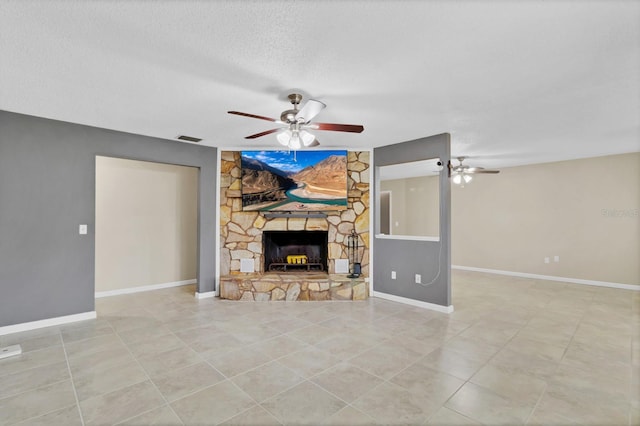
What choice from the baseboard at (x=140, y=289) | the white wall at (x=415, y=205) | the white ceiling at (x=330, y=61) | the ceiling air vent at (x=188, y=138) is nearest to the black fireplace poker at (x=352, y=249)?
the white ceiling at (x=330, y=61)

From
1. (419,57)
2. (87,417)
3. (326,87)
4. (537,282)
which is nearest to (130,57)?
(326,87)

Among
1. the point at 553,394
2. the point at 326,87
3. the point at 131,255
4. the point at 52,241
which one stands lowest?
the point at 553,394

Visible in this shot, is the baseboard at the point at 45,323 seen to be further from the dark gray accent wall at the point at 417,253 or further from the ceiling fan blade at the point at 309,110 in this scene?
the dark gray accent wall at the point at 417,253

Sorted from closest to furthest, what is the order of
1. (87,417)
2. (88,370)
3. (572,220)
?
1. (87,417)
2. (88,370)
3. (572,220)

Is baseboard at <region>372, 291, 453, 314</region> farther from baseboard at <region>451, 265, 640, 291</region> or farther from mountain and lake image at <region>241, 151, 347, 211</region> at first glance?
baseboard at <region>451, 265, 640, 291</region>

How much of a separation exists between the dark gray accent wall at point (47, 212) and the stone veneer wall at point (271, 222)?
152cm

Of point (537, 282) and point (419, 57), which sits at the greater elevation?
point (419, 57)

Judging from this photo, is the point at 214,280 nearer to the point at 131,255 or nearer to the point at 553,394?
the point at 131,255

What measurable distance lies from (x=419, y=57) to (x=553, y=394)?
2674mm

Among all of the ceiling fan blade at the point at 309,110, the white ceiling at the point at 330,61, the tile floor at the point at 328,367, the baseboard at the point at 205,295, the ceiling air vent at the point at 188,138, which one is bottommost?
the tile floor at the point at 328,367

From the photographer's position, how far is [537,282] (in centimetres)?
600

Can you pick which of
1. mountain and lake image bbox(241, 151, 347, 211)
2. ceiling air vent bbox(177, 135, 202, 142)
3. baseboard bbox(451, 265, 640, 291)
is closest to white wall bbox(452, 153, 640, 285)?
baseboard bbox(451, 265, 640, 291)

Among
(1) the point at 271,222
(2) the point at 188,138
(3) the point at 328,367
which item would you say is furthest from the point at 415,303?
(2) the point at 188,138

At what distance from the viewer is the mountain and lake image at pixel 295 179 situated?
4.90 m
